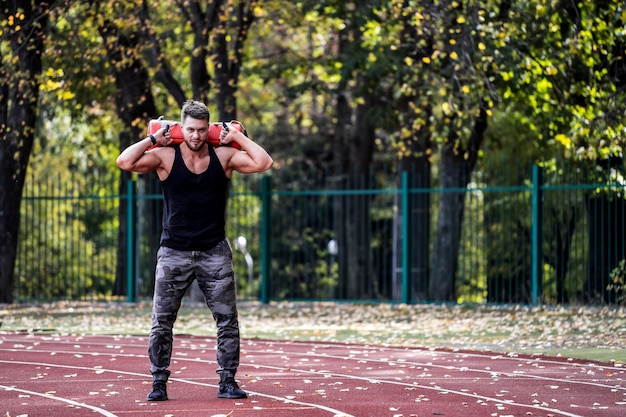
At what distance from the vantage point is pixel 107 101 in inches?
933

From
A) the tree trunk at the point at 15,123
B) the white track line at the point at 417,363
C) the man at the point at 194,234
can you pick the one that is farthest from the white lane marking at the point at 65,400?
the tree trunk at the point at 15,123

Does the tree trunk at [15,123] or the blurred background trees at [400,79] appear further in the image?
the tree trunk at [15,123]

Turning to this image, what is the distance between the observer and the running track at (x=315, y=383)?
345 inches

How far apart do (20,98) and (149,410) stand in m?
14.4

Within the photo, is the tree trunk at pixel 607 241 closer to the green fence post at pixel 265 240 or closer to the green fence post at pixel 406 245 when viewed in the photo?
the green fence post at pixel 406 245

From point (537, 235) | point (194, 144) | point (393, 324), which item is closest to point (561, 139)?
point (537, 235)

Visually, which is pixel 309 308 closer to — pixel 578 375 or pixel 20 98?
pixel 20 98

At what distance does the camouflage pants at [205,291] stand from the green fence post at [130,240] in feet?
44.8

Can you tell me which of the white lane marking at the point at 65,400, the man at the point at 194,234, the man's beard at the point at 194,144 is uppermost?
the man's beard at the point at 194,144

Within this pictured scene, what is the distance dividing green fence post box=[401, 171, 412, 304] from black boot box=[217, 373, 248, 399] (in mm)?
12081

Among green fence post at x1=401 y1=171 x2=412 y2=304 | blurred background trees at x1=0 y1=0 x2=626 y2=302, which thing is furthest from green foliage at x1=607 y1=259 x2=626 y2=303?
green fence post at x1=401 y1=171 x2=412 y2=304

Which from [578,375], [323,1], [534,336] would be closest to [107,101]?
[323,1]

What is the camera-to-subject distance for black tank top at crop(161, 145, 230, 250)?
30.7 feet

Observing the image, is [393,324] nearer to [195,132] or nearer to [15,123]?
[15,123]
